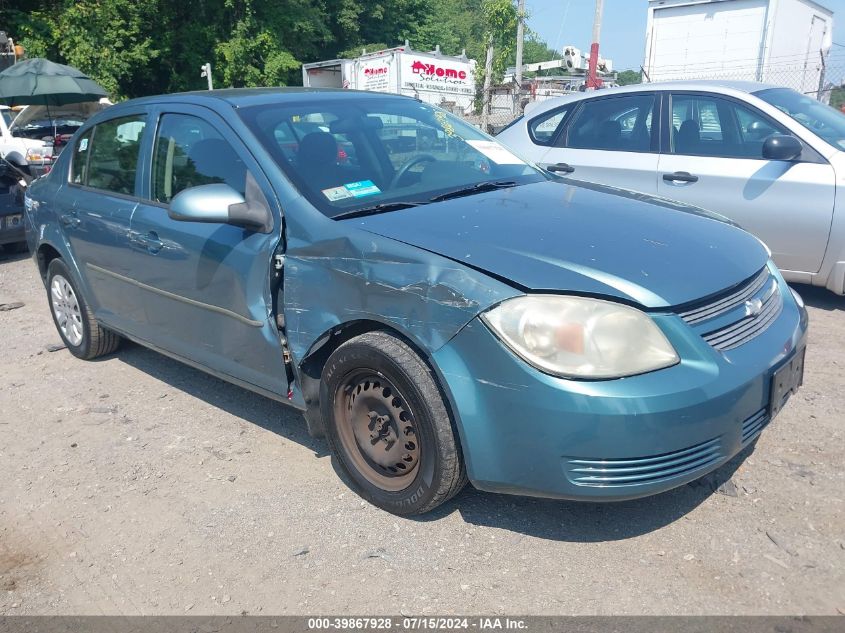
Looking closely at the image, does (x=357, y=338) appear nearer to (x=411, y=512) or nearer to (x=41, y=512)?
(x=411, y=512)

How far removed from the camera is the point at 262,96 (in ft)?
12.4

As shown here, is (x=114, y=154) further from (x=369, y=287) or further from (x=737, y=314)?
(x=737, y=314)

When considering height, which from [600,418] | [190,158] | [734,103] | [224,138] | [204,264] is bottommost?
[600,418]

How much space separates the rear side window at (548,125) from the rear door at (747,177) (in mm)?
899

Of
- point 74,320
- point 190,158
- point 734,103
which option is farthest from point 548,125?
point 74,320

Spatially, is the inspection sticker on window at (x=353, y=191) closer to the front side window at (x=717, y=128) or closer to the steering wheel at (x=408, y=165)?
the steering wheel at (x=408, y=165)

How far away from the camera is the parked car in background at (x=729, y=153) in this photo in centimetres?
521

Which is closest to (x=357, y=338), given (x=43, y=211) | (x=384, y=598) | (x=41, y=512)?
(x=384, y=598)

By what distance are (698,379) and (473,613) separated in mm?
1081

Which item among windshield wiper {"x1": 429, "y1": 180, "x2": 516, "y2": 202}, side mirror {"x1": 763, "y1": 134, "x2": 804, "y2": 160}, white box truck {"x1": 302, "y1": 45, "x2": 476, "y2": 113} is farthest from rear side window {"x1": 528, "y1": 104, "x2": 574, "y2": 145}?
white box truck {"x1": 302, "y1": 45, "x2": 476, "y2": 113}

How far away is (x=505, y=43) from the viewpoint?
2289 cm

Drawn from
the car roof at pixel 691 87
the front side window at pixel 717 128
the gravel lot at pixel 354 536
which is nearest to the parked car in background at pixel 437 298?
the gravel lot at pixel 354 536

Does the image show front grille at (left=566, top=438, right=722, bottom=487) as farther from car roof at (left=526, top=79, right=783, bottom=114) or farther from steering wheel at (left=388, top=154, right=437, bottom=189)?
car roof at (left=526, top=79, right=783, bottom=114)

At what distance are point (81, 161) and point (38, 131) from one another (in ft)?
35.3
